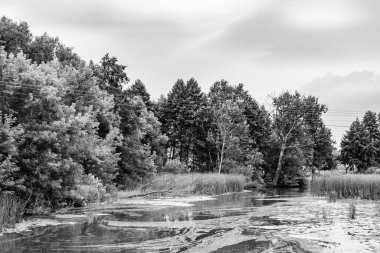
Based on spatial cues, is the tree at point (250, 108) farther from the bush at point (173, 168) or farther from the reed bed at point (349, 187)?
the reed bed at point (349, 187)

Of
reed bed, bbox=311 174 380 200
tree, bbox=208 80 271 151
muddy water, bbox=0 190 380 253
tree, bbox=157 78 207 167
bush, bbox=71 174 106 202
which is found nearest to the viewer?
muddy water, bbox=0 190 380 253

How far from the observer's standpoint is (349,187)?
3775 centimetres

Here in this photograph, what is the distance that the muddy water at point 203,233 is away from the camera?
1430cm

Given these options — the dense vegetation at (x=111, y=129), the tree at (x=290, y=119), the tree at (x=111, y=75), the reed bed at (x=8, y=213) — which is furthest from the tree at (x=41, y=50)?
the tree at (x=290, y=119)

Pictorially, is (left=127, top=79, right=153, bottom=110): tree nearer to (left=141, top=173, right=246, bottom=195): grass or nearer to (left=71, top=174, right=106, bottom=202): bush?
(left=141, top=173, right=246, bottom=195): grass

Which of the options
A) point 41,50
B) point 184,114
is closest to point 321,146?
point 184,114

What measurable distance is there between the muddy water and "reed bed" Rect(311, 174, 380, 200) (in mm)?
11666

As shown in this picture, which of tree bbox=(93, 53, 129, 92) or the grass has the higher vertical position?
tree bbox=(93, 53, 129, 92)

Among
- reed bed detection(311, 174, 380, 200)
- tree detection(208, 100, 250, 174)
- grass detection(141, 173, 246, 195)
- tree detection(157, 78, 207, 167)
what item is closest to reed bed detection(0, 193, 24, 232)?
grass detection(141, 173, 246, 195)

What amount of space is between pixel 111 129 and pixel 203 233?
22060 millimetres

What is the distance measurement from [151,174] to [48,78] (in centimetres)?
2205

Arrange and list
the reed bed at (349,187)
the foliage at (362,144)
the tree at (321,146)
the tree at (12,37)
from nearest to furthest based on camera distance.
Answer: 1. the reed bed at (349,187)
2. the tree at (12,37)
3. the foliage at (362,144)
4. the tree at (321,146)

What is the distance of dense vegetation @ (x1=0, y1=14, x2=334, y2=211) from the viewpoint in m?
23.6

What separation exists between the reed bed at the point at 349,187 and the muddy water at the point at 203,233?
38.3 ft
